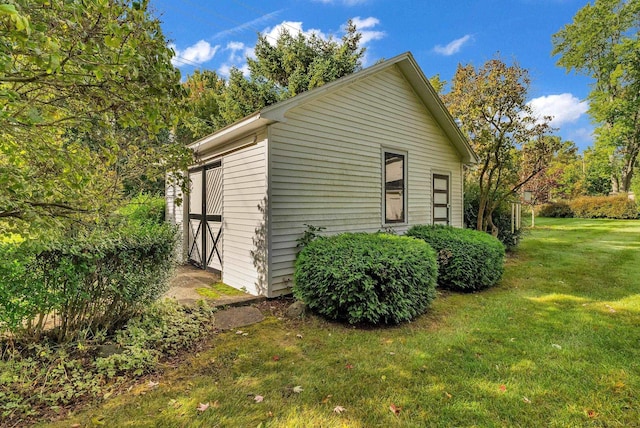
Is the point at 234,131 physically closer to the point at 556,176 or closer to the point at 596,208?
the point at 556,176

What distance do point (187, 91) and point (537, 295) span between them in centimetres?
643

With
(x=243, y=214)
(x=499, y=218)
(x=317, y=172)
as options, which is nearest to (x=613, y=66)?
(x=499, y=218)

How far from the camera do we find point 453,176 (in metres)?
8.91

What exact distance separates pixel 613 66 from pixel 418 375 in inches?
1324

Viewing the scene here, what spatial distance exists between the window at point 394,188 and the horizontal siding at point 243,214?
306 centimetres

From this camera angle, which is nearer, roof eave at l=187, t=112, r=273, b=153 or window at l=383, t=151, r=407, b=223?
roof eave at l=187, t=112, r=273, b=153

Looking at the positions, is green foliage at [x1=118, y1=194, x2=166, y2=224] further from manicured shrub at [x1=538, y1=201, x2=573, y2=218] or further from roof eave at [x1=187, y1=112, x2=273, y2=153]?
manicured shrub at [x1=538, y1=201, x2=573, y2=218]

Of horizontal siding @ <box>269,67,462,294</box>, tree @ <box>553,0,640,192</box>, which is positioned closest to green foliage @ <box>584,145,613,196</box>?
tree @ <box>553,0,640,192</box>

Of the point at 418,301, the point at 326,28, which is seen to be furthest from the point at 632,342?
the point at 326,28

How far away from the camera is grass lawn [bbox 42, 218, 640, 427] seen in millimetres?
2340

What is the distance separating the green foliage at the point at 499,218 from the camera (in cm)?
1025

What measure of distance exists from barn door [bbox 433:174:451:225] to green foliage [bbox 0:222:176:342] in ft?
22.7

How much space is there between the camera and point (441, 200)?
8664 millimetres

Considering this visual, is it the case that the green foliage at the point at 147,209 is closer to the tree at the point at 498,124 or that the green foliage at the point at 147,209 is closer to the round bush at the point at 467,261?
the round bush at the point at 467,261
